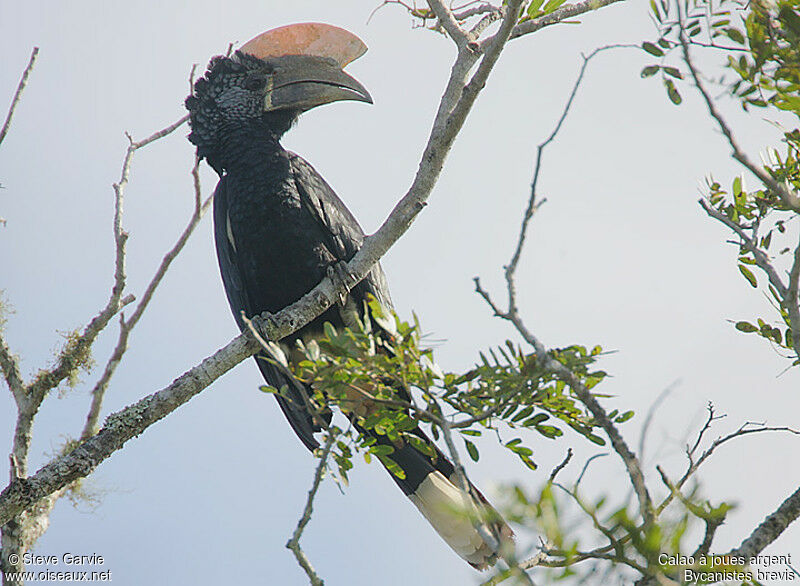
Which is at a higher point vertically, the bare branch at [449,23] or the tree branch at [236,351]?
the bare branch at [449,23]

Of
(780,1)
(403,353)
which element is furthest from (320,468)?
(780,1)

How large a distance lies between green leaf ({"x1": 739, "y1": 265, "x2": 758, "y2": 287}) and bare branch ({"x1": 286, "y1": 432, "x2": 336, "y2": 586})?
1524 millimetres

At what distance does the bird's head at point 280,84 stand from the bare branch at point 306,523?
2931 millimetres

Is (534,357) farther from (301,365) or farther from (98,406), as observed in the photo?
(98,406)

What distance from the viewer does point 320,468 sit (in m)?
1.89

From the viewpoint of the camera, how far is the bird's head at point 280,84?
14.8 ft

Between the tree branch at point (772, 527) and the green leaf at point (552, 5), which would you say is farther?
the green leaf at point (552, 5)

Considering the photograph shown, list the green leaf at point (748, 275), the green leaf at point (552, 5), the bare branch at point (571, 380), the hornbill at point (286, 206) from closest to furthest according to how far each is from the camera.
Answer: the bare branch at point (571, 380), the green leaf at point (748, 275), the green leaf at point (552, 5), the hornbill at point (286, 206)

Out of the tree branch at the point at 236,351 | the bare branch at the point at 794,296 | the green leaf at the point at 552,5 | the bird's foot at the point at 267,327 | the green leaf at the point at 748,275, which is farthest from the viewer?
the bird's foot at the point at 267,327

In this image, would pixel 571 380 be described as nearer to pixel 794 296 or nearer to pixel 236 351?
pixel 794 296

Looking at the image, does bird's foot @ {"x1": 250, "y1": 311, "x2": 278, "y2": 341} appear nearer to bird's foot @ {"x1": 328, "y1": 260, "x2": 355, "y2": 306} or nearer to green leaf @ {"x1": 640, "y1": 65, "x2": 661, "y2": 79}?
bird's foot @ {"x1": 328, "y1": 260, "x2": 355, "y2": 306}

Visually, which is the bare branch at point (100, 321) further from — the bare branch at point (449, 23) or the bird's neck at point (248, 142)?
the bare branch at point (449, 23)

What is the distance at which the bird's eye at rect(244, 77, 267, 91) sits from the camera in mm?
4590

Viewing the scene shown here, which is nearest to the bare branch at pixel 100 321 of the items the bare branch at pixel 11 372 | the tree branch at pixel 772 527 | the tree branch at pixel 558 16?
the bare branch at pixel 11 372
